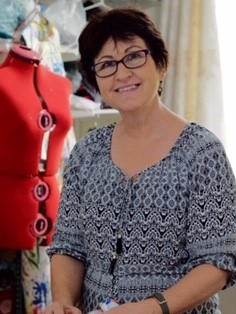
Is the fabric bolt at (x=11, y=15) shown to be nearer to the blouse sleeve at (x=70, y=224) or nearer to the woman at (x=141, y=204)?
the woman at (x=141, y=204)

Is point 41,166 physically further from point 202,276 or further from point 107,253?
point 202,276

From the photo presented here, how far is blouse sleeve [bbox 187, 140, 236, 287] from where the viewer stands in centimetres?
109

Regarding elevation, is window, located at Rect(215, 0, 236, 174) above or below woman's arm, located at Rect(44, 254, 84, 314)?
above

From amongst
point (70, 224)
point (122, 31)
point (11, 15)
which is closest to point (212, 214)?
point (70, 224)

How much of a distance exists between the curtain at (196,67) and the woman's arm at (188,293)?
1.21m

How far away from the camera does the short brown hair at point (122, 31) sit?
1.18 metres

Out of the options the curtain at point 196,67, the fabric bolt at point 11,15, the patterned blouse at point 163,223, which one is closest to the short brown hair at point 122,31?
the patterned blouse at point 163,223

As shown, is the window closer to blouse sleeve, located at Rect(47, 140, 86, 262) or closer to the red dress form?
the red dress form

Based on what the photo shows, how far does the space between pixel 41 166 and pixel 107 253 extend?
474 millimetres

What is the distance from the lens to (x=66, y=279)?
4.00 feet

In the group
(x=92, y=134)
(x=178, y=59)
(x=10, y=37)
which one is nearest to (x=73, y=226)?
(x=92, y=134)

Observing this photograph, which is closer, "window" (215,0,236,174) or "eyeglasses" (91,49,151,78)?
"eyeglasses" (91,49,151,78)

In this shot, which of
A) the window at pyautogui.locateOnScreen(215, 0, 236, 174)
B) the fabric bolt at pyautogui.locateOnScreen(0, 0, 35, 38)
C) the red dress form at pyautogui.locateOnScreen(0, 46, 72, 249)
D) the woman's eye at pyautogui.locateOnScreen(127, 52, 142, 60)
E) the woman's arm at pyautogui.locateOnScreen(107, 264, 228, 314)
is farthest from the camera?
the window at pyautogui.locateOnScreen(215, 0, 236, 174)

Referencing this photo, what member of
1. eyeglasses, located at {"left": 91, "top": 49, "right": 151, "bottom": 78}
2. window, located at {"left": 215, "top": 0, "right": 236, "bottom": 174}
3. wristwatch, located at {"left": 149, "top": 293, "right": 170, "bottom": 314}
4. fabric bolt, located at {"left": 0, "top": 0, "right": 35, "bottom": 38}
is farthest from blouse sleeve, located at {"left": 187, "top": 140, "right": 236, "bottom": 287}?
window, located at {"left": 215, "top": 0, "right": 236, "bottom": 174}
